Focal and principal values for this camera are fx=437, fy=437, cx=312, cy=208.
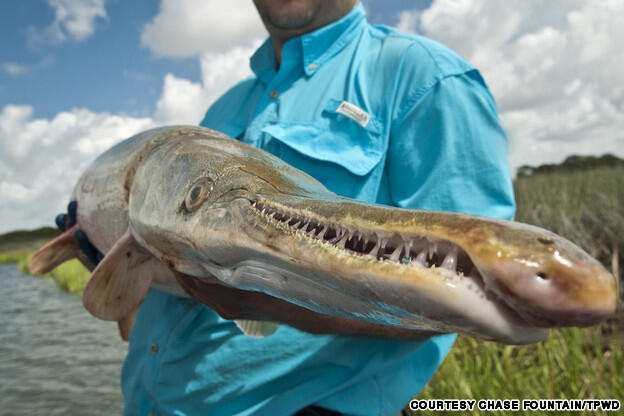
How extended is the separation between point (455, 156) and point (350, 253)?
1.08 m

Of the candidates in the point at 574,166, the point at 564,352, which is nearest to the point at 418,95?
the point at 564,352

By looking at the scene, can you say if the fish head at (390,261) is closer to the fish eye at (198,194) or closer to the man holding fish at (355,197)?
the fish eye at (198,194)

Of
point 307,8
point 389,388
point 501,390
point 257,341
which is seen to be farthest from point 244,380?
point 501,390

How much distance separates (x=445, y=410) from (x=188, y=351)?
4.45 feet

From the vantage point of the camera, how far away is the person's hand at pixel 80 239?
2.51m

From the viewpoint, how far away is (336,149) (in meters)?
2.02

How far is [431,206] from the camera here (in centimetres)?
171

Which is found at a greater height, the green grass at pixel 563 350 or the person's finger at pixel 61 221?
the person's finger at pixel 61 221

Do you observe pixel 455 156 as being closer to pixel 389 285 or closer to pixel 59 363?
pixel 389 285

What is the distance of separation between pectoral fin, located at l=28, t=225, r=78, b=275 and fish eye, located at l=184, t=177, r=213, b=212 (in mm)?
1547

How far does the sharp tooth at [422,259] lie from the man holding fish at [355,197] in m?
0.83

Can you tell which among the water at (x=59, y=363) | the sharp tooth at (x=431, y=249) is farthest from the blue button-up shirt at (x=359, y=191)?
the water at (x=59, y=363)

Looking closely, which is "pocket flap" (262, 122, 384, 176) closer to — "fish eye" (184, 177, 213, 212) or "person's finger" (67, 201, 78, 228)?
"fish eye" (184, 177, 213, 212)

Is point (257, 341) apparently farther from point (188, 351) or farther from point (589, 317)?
point (589, 317)
